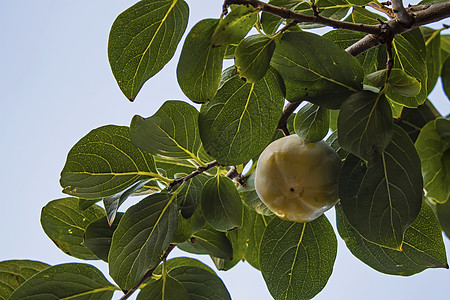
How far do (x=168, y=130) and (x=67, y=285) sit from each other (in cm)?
20

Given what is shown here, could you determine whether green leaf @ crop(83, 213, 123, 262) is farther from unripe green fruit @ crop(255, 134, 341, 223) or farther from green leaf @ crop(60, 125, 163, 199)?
unripe green fruit @ crop(255, 134, 341, 223)

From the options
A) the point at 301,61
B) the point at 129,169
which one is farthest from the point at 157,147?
the point at 301,61

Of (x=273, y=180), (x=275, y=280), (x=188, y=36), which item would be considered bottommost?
(x=275, y=280)

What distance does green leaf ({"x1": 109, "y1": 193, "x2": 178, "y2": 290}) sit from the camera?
0.44 metres

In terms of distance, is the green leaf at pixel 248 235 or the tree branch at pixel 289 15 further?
the green leaf at pixel 248 235

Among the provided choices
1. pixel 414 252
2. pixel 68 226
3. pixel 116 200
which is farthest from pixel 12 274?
pixel 414 252

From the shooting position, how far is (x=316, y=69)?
371 mm

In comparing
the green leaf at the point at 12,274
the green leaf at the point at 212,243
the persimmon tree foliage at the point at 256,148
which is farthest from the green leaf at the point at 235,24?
the green leaf at the point at 12,274

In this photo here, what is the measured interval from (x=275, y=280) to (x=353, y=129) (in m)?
0.18

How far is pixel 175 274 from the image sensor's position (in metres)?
0.52

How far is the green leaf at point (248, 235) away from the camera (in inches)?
22.3

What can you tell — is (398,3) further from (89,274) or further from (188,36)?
(89,274)

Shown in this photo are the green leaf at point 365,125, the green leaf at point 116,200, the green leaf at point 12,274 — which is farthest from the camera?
the green leaf at point 12,274

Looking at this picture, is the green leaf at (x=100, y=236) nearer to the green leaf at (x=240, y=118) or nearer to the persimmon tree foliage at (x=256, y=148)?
the persimmon tree foliage at (x=256, y=148)
